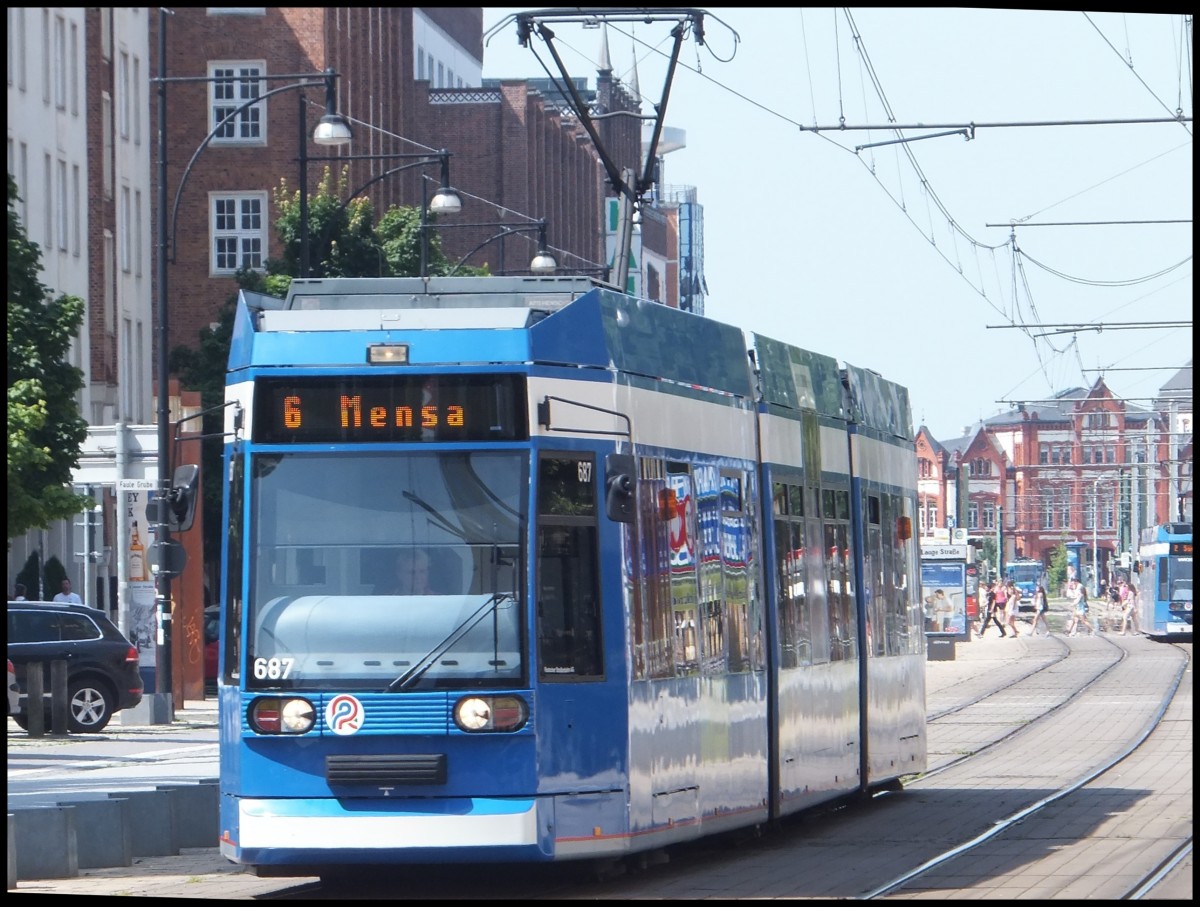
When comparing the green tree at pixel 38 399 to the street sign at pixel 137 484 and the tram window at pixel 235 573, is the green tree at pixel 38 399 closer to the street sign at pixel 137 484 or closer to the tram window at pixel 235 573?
the street sign at pixel 137 484

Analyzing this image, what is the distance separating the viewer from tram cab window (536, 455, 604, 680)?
39.4ft

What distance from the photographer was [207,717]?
112ft

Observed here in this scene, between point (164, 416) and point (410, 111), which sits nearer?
point (164, 416)

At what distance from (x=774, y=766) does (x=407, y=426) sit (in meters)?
3.99

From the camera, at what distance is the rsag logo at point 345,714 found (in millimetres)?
11758

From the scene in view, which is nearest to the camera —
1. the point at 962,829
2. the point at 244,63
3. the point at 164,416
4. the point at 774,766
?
the point at 774,766

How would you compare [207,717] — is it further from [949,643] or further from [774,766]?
[949,643]

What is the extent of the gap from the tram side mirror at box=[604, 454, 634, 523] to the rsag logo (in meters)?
1.52

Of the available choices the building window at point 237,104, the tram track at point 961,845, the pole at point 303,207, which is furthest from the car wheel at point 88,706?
the building window at point 237,104

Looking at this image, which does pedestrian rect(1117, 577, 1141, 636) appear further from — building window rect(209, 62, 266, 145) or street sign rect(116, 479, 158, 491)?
street sign rect(116, 479, 158, 491)

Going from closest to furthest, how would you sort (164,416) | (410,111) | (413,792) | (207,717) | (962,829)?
1. (413,792)
2. (962,829)
3. (164,416)
4. (207,717)
5. (410,111)

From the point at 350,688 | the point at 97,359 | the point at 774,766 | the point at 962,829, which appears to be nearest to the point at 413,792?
the point at 350,688

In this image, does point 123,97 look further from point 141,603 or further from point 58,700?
point 58,700

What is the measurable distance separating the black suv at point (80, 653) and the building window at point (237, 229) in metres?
36.9
